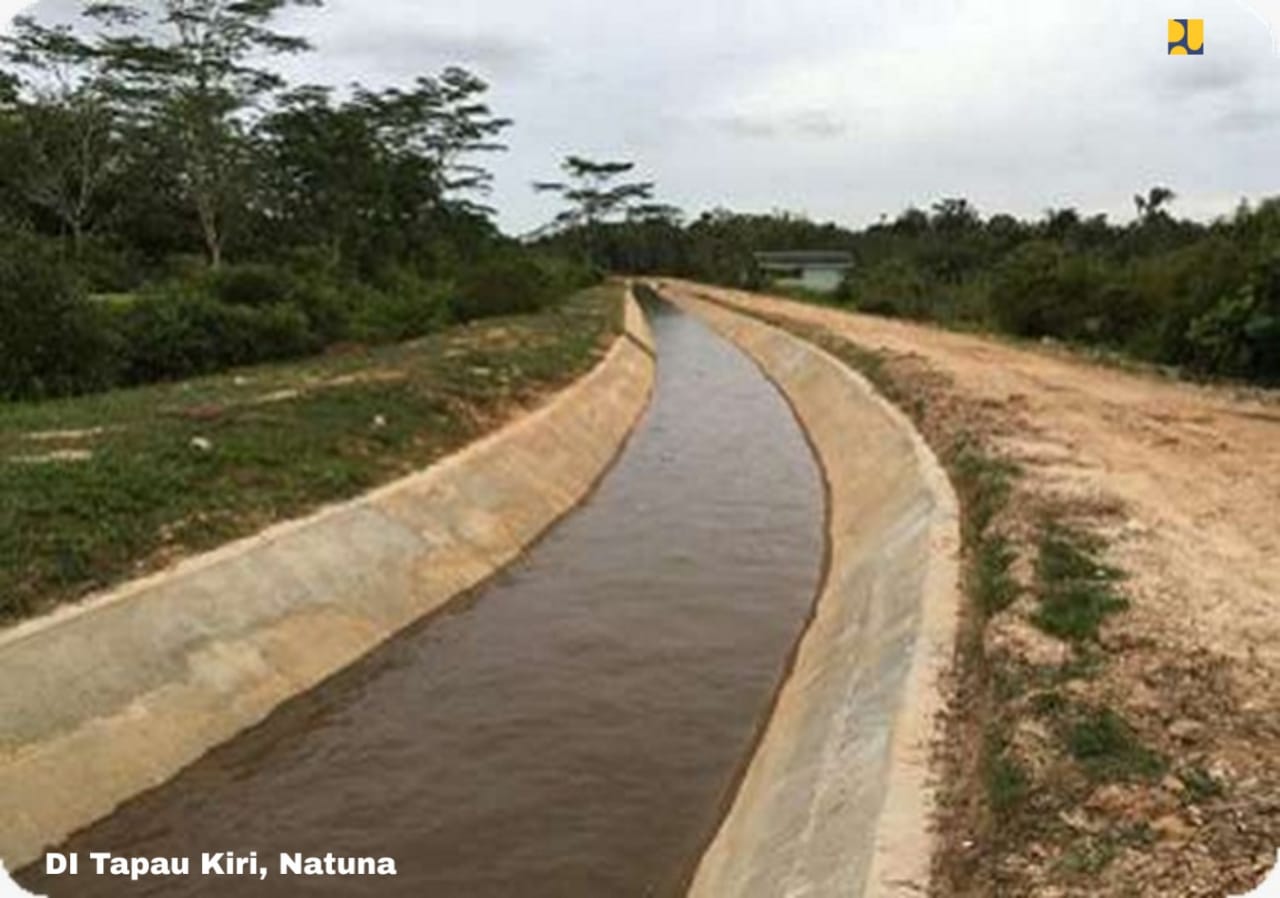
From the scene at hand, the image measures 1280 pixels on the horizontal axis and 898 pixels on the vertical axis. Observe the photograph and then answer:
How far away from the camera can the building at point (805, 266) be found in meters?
99.5

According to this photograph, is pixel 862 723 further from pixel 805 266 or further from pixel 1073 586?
pixel 805 266

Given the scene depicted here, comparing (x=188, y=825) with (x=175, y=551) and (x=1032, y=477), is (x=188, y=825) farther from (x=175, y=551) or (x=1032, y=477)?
(x=1032, y=477)

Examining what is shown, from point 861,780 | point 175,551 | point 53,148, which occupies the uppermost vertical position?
point 53,148

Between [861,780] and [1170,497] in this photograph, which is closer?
[861,780]

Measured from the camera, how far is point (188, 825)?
9578 mm

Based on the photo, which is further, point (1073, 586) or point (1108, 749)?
point (1073, 586)

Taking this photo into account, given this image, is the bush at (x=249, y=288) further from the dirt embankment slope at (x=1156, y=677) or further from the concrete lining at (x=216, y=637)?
the dirt embankment slope at (x=1156, y=677)

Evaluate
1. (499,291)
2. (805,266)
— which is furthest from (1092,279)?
(805,266)

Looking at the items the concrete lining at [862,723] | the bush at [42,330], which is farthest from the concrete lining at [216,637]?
the bush at [42,330]

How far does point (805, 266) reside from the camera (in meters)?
105

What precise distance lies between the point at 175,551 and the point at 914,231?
95.5 m

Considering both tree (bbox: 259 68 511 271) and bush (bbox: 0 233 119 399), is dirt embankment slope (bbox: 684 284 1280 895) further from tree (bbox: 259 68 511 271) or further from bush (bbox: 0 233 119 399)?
tree (bbox: 259 68 511 271)

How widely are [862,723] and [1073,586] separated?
Answer: 2354 mm

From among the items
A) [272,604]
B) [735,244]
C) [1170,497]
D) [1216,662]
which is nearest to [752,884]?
[1216,662]
